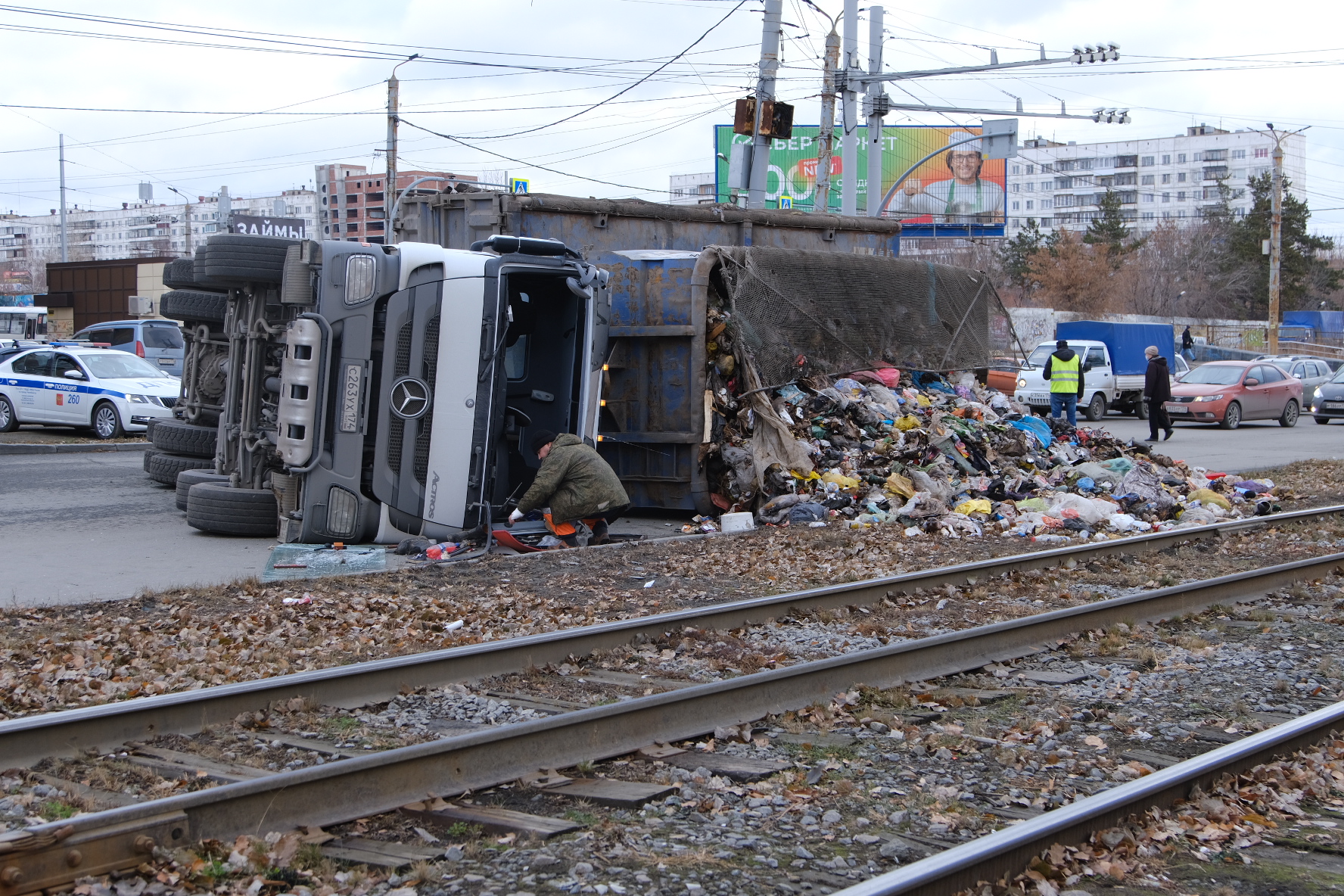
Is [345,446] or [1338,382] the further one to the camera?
[1338,382]

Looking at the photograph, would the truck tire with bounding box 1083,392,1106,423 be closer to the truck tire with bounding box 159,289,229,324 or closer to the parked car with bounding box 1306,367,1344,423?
the parked car with bounding box 1306,367,1344,423

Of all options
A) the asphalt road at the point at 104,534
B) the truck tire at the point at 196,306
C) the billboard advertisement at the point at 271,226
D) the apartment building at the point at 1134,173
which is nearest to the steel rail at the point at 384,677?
the asphalt road at the point at 104,534

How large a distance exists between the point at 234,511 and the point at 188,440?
128 inches

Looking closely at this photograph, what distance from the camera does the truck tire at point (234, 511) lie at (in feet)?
37.8

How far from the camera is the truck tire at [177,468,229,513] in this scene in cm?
1288

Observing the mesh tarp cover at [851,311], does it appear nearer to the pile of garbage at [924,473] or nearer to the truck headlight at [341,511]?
the pile of garbage at [924,473]

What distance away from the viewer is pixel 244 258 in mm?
11320

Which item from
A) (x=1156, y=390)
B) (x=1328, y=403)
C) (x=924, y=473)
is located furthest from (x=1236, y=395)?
(x=924, y=473)

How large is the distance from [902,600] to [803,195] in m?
49.4

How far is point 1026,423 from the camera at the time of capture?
16391 millimetres

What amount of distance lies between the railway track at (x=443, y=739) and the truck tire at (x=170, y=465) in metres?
8.59

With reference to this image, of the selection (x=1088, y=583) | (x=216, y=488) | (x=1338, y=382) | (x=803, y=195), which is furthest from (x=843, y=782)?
(x=803, y=195)

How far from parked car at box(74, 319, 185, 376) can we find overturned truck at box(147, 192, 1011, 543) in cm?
1449

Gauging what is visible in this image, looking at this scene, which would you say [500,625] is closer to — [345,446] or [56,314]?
[345,446]
